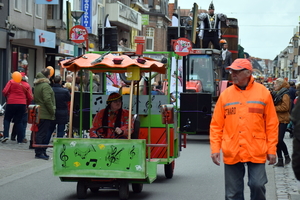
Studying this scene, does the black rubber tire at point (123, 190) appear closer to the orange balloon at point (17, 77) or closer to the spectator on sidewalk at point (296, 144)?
the spectator on sidewalk at point (296, 144)

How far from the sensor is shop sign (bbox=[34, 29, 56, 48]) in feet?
97.7

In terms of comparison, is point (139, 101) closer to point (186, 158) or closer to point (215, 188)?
point (215, 188)

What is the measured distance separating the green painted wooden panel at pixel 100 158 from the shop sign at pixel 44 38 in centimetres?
2100

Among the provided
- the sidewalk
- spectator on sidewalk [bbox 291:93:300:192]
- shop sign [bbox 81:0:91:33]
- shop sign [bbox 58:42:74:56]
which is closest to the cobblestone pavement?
the sidewalk

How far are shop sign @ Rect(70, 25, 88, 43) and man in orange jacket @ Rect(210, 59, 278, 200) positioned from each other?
1295 cm

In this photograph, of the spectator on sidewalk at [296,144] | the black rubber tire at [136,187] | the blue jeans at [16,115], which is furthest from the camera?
the blue jeans at [16,115]

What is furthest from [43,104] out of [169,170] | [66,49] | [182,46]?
[66,49]

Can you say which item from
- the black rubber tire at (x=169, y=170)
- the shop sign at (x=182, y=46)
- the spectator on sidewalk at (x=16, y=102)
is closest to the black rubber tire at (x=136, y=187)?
the black rubber tire at (x=169, y=170)

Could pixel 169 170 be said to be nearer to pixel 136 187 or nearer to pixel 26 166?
pixel 136 187

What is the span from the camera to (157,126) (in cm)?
1095

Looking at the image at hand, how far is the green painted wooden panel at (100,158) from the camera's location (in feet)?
29.6

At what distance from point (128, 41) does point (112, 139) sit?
49.9 meters

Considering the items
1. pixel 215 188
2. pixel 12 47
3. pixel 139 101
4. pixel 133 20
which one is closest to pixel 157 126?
pixel 139 101

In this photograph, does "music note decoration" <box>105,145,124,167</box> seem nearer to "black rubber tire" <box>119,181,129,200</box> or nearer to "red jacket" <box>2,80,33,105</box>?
"black rubber tire" <box>119,181,129,200</box>
